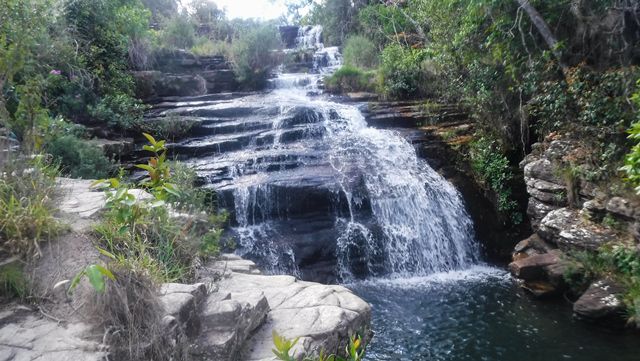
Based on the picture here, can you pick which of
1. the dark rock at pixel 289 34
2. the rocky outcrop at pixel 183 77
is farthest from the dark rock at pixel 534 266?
the dark rock at pixel 289 34

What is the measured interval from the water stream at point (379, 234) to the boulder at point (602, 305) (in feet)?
0.69

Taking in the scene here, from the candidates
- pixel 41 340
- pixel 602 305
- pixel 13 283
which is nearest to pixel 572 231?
pixel 602 305

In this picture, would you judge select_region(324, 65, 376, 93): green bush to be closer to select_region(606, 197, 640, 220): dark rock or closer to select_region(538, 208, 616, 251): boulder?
select_region(538, 208, 616, 251): boulder

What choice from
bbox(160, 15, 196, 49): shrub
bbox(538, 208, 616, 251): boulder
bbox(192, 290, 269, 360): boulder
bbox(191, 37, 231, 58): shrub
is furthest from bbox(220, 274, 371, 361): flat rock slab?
bbox(160, 15, 196, 49): shrub

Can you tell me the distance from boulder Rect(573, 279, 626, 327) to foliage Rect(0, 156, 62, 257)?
6.16 m

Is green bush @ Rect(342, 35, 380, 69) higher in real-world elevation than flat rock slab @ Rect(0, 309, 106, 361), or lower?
higher

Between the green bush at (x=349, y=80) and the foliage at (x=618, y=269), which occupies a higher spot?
the green bush at (x=349, y=80)

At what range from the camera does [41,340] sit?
119 inches

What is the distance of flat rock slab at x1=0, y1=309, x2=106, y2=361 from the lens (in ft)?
9.53

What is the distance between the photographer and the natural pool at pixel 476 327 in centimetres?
568

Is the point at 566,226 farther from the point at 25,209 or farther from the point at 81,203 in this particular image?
the point at 25,209

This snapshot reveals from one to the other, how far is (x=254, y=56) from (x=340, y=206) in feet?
29.3

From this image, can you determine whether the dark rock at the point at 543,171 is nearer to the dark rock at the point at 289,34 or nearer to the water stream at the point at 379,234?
the water stream at the point at 379,234

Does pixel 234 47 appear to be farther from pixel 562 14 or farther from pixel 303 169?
pixel 562 14
